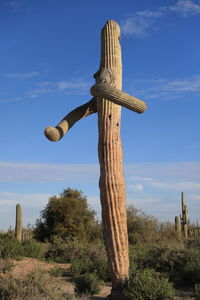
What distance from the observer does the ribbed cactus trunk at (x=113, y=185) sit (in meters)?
8.57

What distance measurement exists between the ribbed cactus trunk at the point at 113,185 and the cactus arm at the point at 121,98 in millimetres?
386

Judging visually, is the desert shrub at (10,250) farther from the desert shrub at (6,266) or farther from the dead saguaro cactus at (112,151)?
the dead saguaro cactus at (112,151)

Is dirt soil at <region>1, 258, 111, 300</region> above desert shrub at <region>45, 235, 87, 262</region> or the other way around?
the other way around

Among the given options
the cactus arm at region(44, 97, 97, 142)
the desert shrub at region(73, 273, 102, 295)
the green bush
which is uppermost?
the cactus arm at region(44, 97, 97, 142)

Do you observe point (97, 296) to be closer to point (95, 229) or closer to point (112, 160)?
point (112, 160)

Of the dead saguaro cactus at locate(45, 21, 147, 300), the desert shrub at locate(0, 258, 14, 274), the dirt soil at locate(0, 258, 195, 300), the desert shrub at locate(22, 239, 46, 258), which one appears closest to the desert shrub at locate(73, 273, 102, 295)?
the dirt soil at locate(0, 258, 195, 300)

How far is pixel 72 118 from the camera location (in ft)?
31.7

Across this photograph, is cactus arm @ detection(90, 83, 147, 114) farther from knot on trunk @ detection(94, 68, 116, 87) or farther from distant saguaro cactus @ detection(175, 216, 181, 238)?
distant saguaro cactus @ detection(175, 216, 181, 238)

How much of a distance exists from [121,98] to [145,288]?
147 inches

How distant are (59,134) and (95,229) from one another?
1577 centimetres

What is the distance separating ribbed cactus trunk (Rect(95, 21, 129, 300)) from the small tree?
1356cm

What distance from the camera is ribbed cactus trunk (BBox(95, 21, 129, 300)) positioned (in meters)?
8.57

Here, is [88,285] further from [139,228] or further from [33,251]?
[139,228]

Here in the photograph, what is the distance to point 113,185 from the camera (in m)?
8.63
